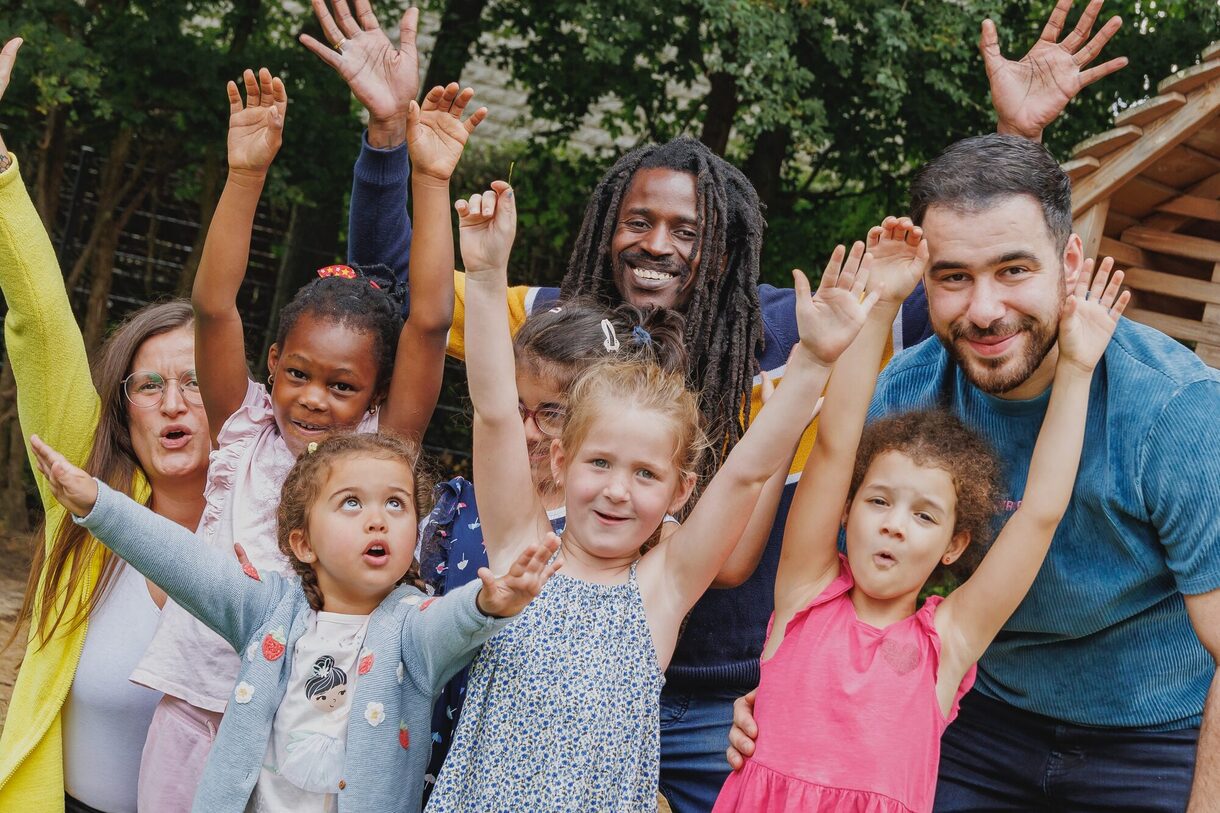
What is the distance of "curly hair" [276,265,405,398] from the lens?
10.5ft

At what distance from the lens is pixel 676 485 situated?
277 centimetres

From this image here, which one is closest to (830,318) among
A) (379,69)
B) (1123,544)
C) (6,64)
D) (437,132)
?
(1123,544)

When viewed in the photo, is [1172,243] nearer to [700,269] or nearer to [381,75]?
[700,269]

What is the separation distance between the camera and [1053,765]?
3061mm

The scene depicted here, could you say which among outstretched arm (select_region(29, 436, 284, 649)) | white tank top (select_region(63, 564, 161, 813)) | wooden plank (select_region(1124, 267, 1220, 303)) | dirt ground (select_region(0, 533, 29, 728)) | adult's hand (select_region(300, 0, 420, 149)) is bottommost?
dirt ground (select_region(0, 533, 29, 728))

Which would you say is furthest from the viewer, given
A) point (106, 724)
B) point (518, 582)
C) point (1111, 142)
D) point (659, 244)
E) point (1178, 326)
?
point (1178, 326)

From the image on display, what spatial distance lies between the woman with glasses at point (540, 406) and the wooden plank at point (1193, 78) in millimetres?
2539

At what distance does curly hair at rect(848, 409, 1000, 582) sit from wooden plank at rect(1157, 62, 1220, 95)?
7.41 feet

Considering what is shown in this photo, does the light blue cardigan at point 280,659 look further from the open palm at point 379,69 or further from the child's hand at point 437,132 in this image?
the open palm at point 379,69

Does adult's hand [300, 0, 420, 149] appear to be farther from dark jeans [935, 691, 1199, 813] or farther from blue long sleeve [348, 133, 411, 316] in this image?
dark jeans [935, 691, 1199, 813]

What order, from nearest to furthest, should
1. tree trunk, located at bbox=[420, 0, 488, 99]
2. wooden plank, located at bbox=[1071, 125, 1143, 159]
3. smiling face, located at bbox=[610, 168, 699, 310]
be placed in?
smiling face, located at bbox=[610, 168, 699, 310], wooden plank, located at bbox=[1071, 125, 1143, 159], tree trunk, located at bbox=[420, 0, 488, 99]

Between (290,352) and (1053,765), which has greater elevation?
(290,352)

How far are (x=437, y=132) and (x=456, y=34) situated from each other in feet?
15.3

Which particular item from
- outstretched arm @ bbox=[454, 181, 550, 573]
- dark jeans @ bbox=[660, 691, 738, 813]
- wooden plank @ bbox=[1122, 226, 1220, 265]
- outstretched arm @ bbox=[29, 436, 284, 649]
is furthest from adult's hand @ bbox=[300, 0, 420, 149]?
wooden plank @ bbox=[1122, 226, 1220, 265]
